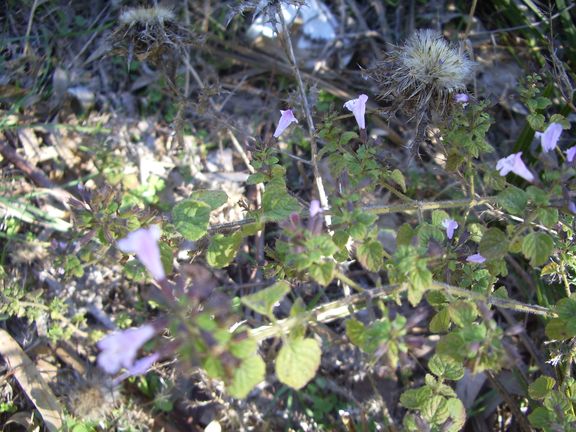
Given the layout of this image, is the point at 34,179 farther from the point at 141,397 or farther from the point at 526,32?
the point at 526,32

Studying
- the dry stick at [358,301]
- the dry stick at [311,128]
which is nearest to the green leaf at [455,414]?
the dry stick at [358,301]

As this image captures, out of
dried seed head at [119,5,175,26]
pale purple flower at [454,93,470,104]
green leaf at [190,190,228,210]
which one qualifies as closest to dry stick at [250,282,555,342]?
green leaf at [190,190,228,210]

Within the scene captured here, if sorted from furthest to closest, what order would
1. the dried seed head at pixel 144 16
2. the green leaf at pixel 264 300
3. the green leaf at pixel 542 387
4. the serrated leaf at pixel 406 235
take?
the dried seed head at pixel 144 16 < the green leaf at pixel 542 387 < the serrated leaf at pixel 406 235 < the green leaf at pixel 264 300

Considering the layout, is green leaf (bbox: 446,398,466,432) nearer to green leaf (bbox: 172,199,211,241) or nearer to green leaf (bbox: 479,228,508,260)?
green leaf (bbox: 479,228,508,260)

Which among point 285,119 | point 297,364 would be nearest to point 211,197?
point 285,119

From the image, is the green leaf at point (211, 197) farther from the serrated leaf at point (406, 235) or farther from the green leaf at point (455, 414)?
the green leaf at point (455, 414)

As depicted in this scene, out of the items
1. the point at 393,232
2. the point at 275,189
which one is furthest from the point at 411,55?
the point at 393,232
